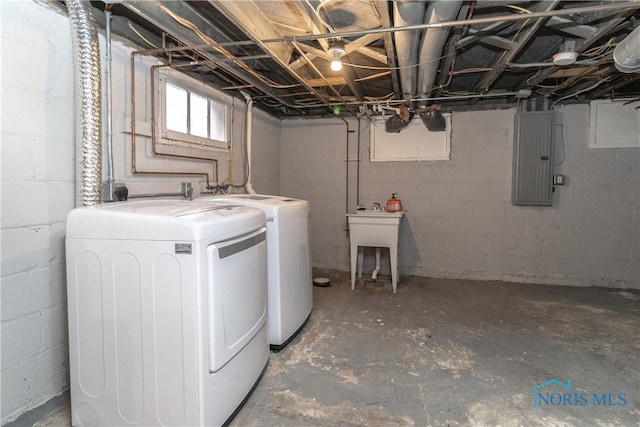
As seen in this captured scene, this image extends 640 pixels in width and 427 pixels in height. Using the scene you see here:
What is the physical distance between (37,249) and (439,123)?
3856mm

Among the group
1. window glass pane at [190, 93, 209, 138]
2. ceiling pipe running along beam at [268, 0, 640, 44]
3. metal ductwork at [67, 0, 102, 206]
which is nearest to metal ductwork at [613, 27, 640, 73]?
ceiling pipe running along beam at [268, 0, 640, 44]

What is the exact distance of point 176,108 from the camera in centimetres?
274

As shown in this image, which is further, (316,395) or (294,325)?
(294,325)

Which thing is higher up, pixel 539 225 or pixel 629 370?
pixel 539 225

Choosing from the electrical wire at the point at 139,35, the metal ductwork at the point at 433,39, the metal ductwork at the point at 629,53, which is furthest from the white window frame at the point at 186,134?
the metal ductwork at the point at 629,53

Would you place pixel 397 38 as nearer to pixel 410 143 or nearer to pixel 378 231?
pixel 378 231

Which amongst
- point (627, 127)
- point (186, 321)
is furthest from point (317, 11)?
point (627, 127)

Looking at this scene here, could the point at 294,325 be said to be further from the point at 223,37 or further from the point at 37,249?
the point at 223,37

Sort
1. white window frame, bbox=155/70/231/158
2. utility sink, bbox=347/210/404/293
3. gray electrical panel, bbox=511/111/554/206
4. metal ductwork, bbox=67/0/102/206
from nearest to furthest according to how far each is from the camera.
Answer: metal ductwork, bbox=67/0/102/206 < white window frame, bbox=155/70/231/158 < utility sink, bbox=347/210/404/293 < gray electrical panel, bbox=511/111/554/206

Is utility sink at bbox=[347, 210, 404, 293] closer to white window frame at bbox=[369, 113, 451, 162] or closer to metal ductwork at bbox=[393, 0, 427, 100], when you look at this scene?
white window frame at bbox=[369, 113, 451, 162]

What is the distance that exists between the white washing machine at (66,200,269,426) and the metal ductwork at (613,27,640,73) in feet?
7.96

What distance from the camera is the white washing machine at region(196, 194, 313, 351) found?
2.28 m

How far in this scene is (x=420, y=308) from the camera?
10.4 feet

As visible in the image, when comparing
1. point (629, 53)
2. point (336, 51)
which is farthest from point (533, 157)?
point (336, 51)
